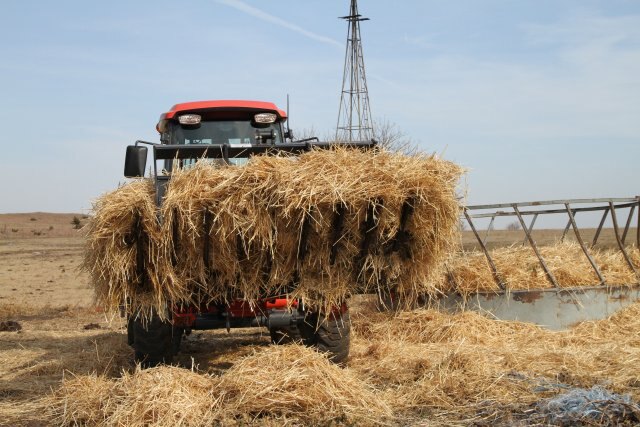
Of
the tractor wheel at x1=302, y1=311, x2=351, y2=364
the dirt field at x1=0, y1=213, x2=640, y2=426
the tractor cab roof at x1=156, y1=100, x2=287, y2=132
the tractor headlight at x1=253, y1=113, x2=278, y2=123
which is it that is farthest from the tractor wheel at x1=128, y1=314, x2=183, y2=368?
the tractor headlight at x1=253, y1=113, x2=278, y2=123

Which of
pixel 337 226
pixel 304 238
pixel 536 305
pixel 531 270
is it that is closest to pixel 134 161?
pixel 304 238

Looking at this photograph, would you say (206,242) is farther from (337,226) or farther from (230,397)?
(230,397)

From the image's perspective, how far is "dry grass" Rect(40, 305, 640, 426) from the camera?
18.5ft

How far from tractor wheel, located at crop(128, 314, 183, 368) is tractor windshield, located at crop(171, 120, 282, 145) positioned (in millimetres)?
2642

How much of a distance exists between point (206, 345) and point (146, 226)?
438 centimetres

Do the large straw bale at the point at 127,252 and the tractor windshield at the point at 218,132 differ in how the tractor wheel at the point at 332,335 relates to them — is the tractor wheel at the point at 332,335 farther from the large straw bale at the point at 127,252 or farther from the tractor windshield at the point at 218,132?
the tractor windshield at the point at 218,132

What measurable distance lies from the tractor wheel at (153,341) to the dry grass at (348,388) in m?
0.52

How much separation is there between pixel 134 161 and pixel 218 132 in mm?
2124

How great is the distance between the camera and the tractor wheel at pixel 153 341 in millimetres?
6997

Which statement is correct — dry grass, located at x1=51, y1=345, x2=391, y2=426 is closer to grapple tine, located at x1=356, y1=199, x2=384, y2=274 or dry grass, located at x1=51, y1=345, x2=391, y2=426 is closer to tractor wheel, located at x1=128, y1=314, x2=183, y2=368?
tractor wheel, located at x1=128, y1=314, x2=183, y2=368

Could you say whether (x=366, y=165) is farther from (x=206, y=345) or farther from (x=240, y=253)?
(x=206, y=345)

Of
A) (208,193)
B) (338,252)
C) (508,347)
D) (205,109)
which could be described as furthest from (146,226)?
(508,347)

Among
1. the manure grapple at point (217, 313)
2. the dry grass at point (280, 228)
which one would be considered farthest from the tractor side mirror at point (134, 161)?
the dry grass at point (280, 228)

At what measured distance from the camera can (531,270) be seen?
10.6 meters
